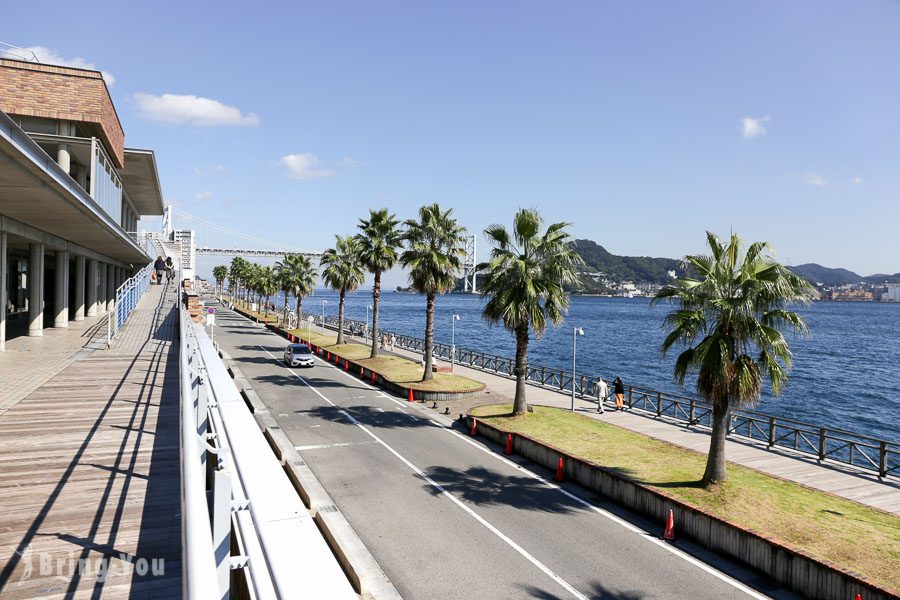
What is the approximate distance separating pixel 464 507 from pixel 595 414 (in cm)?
1262

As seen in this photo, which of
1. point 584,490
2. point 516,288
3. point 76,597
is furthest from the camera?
point 516,288

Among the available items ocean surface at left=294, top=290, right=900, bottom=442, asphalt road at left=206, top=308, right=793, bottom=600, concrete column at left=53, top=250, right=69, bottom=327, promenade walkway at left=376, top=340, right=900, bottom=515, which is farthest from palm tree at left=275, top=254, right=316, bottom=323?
asphalt road at left=206, top=308, right=793, bottom=600

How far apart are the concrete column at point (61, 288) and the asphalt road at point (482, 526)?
1435 centimetres

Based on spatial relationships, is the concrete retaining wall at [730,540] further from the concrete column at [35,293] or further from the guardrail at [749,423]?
the concrete column at [35,293]

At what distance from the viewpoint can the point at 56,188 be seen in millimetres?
16000

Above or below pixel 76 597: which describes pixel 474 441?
below

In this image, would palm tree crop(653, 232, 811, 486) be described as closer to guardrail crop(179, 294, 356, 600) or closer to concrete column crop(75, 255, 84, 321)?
guardrail crop(179, 294, 356, 600)

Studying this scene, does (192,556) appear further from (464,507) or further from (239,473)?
(464,507)

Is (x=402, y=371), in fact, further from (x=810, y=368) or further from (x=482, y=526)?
(x=810, y=368)

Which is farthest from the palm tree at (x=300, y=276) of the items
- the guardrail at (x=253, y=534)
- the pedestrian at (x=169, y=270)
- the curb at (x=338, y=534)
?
the guardrail at (x=253, y=534)

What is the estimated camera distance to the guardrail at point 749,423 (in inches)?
757

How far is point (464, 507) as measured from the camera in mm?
15414

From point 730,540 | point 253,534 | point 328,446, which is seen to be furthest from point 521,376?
point 253,534

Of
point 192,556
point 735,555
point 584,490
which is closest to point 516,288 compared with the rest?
point 584,490
